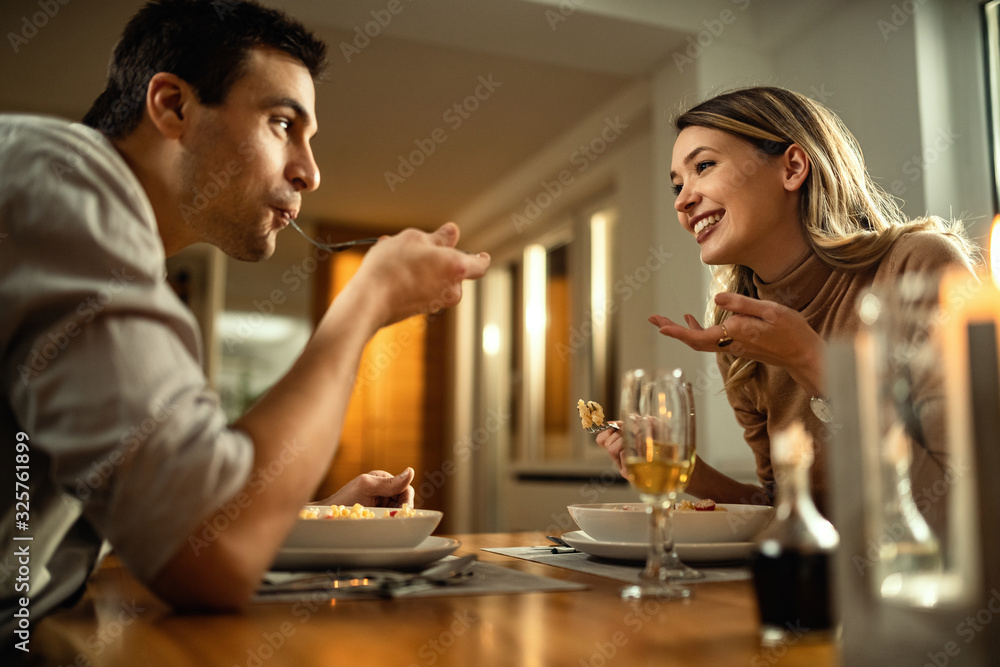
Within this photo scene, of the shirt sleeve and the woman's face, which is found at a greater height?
the woman's face

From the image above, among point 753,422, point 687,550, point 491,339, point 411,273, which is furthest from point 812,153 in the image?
point 491,339

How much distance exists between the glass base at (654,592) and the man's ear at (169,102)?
84 centimetres

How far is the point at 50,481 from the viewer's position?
776mm

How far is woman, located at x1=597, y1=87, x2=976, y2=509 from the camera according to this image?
5.13ft

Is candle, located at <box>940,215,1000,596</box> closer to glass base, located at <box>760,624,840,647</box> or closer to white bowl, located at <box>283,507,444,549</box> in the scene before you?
glass base, located at <box>760,624,840,647</box>

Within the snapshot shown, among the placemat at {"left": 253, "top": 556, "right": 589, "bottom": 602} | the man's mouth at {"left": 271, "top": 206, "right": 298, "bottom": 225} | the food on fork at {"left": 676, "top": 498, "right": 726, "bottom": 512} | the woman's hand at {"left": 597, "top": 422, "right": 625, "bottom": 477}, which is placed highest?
the man's mouth at {"left": 271, "top": 206, "right": 298, "bottom": 225}

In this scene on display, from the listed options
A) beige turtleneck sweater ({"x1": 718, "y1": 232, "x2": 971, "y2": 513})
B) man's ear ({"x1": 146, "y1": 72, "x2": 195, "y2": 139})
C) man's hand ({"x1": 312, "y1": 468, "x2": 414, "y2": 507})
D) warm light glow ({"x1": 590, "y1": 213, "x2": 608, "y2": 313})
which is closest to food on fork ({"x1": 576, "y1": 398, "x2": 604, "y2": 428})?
man's hand ({"x1": 312, "y1": 468, "x2": 414, "y2": 507})

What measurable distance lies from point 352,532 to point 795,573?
0.47m

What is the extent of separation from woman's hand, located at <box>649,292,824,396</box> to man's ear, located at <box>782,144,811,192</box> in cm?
65

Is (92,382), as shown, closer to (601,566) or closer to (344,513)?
(344,513)

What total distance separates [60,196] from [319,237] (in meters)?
5.80

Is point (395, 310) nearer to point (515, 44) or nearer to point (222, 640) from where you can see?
point (222, 640)

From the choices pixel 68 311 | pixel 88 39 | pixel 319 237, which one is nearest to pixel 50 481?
pixel 68 311

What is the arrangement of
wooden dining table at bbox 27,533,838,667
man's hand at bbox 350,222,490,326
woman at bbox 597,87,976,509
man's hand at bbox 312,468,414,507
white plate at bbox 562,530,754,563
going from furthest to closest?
woman at bbox 597,87,976,509, man's hand at bbox 312,468,414,507, white plate at bbox 562,530,754,563, man's hand at bbox 350,222,490,326, wooden dining table at bbox 27,533,838,667
